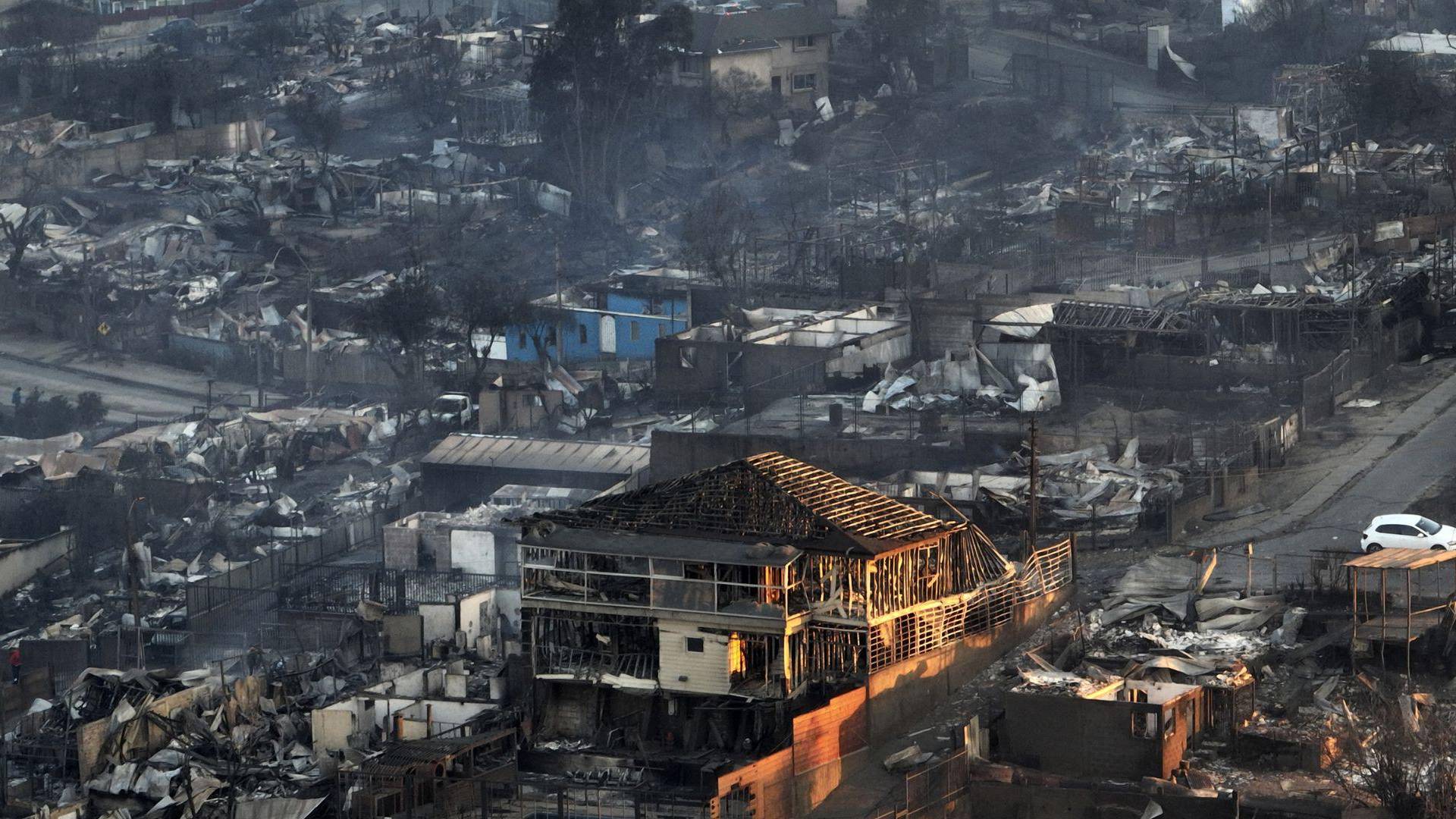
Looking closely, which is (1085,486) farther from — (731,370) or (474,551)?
(731,370)

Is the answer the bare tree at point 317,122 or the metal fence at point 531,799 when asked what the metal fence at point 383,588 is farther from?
the bare tree at point 317,122

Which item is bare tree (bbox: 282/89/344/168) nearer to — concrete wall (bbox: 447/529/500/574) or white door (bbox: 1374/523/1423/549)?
concrete wall (bbox: 447/529/500/574)

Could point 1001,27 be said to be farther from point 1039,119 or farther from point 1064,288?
point 1064,288

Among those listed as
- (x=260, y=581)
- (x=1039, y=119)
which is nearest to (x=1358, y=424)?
(x=260, y=581)

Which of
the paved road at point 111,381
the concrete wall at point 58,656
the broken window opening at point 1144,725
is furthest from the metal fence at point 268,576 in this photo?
the broken window opening at point 1144,725

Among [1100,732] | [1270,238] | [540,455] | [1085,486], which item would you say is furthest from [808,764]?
[1270,238]

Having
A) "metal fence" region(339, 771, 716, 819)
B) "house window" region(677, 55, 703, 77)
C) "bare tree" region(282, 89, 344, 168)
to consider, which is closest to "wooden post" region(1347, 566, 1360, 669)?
"metal fence" region(339, 771, 716, 819)
